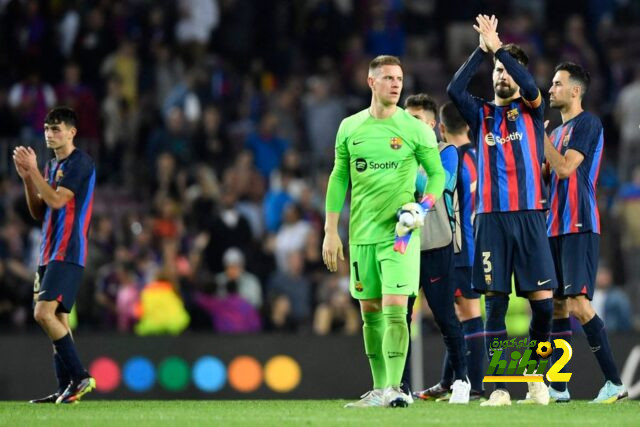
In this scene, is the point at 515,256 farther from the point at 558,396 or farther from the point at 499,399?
the point at 558,396

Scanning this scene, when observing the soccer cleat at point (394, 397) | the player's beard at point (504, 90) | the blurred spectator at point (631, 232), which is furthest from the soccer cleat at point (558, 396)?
the blurred spectator at point (631, 232)

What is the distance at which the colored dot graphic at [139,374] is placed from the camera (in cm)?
1482

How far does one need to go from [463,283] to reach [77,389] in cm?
325

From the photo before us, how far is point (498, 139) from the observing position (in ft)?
35.0

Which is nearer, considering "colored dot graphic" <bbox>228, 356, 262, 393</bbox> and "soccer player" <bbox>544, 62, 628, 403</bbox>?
"soccer player" <bbox>544, 62, 628, 403</bbox>

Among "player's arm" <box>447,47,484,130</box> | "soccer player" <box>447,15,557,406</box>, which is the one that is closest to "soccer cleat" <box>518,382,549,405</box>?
"soccer player" <box>447,15,557,406</box>

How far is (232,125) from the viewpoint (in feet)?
66.3

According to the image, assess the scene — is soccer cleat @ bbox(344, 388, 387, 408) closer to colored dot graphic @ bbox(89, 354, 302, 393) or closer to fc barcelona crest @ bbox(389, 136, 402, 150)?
fc barcelona crest @ bbox(389, 136, 402, 150)

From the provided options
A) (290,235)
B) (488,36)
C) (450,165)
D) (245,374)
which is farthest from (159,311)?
(488,36)

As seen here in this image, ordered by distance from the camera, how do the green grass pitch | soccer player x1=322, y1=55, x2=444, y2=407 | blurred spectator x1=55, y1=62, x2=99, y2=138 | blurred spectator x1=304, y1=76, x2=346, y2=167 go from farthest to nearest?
blurred spectator x1=304, y1=76, x2=346, y2=167 → blurred spectator x1=55, y1=62, x2=99, y2=138 → soccer player x1=322, y1=55, x2=444, y2=407 → the green grass pitch

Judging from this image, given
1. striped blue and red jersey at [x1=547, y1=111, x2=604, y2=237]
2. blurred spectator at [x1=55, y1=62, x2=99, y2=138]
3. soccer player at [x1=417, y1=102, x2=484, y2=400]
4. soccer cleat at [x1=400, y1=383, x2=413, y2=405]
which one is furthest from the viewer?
blurred spectator at [x1=55, y1=62, x2=99, y2=138]

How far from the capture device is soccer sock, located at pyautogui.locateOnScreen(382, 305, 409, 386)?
Result: 10188 millimetres

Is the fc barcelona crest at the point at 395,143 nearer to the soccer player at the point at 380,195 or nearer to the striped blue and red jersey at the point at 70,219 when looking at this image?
the soccer player at the point at 380,195

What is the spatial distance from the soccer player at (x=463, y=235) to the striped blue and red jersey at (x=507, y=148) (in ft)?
3.45
